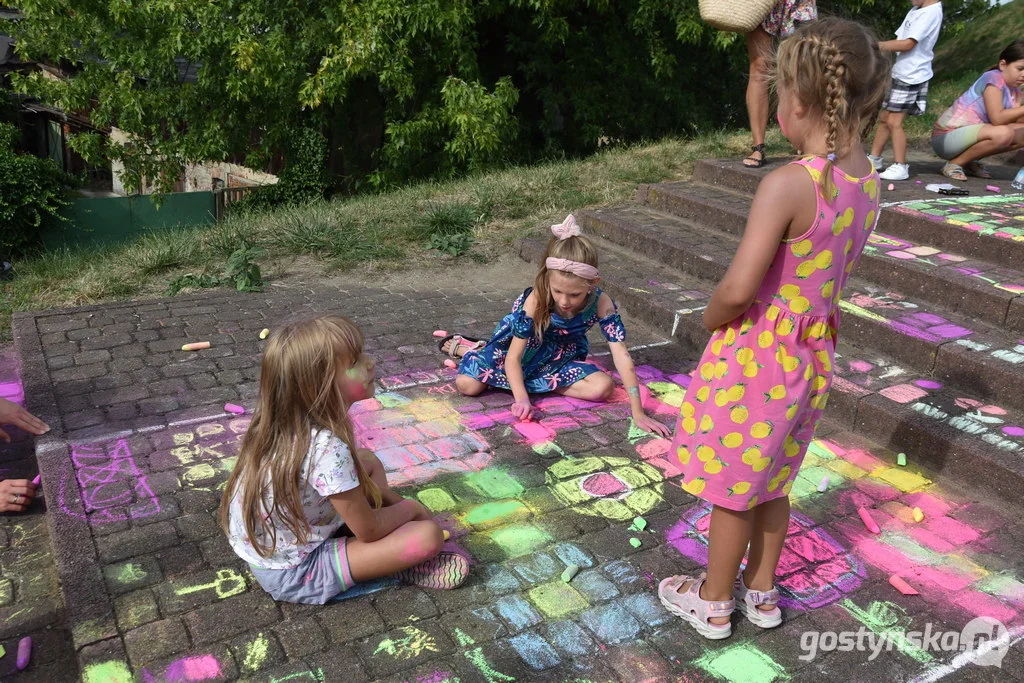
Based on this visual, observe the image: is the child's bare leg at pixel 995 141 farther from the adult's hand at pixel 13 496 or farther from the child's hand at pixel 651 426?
the adult's hand at pixel 13 496

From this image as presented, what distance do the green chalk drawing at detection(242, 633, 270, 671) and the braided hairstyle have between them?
6.83 feet

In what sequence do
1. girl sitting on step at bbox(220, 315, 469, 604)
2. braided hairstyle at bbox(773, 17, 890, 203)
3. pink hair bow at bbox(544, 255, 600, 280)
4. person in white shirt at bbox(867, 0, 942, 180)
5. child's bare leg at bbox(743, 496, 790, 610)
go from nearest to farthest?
1. braided hairstyle at bbox(773, 17, 890, 203)
2. girl sitting on step at bbox(220, 315, 469, 604)
3. child's bare leg at bbox(743, 496, 790, 610)
4. pink hair bow at bbox(544, 255, 600, 280)
5. person in white shirt at bbox(867, 0, 942, 180)

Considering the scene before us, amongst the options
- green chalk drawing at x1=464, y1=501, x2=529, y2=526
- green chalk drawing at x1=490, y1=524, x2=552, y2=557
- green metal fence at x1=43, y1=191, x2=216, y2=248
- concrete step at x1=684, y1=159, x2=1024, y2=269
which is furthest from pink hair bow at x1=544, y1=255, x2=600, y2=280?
green metal fence at x1=43, y1=191, x2=216, y2=248

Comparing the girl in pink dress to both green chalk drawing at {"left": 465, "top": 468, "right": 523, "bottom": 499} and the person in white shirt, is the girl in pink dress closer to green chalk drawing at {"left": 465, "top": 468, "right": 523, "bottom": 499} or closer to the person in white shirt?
green chalk drawing at {"left": 465, "top": 468, "right": 523, "bottom": 499}

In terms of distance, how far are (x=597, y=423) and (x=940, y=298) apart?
236 cm

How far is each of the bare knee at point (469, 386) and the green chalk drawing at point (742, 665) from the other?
1.96 metres

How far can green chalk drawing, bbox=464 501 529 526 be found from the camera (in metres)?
3.19

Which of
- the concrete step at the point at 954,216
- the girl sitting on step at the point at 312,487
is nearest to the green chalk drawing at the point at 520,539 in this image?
the girl sitting on step at the point at 312,487

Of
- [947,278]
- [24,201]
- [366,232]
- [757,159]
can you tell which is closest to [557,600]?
[947,278]

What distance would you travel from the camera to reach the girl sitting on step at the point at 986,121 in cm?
663

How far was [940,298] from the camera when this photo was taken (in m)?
4.83

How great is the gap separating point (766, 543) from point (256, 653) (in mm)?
1611

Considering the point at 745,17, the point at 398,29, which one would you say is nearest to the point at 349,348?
the point at 745,17

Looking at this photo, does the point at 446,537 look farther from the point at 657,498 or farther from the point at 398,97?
the point at 398,97
